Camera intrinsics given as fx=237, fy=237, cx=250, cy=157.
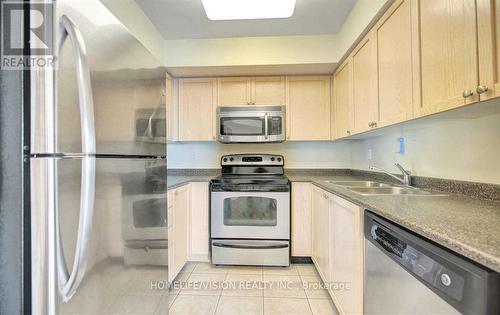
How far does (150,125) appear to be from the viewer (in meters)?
1.19

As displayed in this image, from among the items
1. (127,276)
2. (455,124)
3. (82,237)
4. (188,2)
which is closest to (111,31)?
(82,237)

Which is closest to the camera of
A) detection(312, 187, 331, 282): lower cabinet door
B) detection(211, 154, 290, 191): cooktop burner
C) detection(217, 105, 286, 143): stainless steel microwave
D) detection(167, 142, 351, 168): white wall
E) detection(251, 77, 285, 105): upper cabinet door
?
detection(312, 187, 331, 282): lower cabinet door

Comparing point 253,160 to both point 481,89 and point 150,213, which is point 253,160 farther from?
point 481,89

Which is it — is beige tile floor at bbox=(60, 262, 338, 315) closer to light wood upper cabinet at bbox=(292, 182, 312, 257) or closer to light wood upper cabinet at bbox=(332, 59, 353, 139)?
light wood upper cabinet at bbox=(292, 182, 312, 257)

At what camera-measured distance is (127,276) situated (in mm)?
1012

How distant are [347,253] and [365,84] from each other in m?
1.26

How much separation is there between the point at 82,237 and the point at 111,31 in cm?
75

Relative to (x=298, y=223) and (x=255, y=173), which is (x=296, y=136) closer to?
(x=255, y=173)

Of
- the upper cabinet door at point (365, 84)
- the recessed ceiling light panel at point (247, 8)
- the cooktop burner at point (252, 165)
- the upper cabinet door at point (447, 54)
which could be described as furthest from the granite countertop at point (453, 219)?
the cooktop burner at point (252, 165)

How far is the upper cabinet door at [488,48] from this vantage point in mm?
804

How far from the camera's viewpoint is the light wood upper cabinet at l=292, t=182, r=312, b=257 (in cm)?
252

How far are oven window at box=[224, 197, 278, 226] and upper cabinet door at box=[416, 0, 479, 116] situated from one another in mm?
1603

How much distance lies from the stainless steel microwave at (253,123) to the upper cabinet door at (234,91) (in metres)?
0.14

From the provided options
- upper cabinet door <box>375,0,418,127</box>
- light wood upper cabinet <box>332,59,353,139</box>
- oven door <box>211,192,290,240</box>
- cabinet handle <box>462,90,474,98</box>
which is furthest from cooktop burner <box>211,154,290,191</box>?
cabinet handle <box>462,90,474,98</box>
